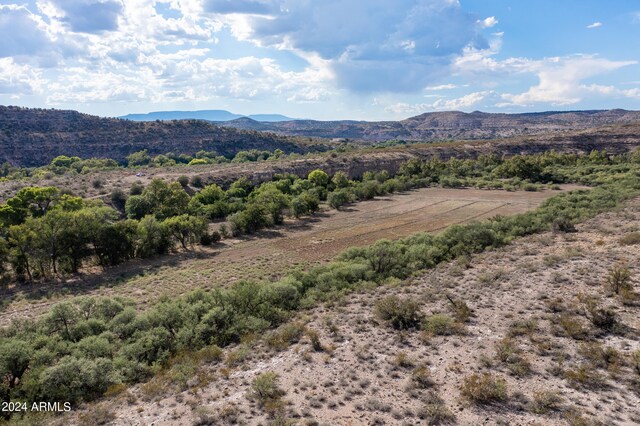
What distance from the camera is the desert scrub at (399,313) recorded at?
15.4 metres

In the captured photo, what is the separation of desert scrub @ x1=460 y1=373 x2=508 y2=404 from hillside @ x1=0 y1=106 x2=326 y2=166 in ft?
392

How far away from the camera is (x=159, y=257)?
120 feet

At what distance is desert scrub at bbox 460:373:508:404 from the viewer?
10.3 meters

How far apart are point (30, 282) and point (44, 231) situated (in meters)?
4.01

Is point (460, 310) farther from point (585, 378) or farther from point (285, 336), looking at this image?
point (285, 336)

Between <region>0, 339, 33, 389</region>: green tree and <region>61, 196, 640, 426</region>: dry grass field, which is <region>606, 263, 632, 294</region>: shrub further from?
<region>0, 339, 33, 389</region>: green tree

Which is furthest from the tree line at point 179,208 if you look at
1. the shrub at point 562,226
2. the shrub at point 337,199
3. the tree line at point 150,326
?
the shrub at point 562,226

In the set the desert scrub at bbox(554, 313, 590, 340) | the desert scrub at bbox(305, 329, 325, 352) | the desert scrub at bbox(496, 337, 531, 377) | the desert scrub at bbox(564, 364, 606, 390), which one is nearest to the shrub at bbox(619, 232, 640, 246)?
the desert scrub at bbox(554, 313, 590, 340)

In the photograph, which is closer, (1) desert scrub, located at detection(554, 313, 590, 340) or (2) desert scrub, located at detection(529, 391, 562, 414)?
(2) desert scrub, located at detection(529, 391, 562, 414)

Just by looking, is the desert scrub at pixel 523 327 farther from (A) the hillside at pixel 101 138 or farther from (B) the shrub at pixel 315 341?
(A) the hillside at pixel 101 138

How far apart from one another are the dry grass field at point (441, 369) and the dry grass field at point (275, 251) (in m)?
13.3

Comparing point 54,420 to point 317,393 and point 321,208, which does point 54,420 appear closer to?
point 317,393

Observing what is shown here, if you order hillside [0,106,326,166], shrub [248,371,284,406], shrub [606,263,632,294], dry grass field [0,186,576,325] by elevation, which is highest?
hillside [0,106,326,166]

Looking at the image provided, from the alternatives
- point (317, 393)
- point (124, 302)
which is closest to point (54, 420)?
point (317, 393)
